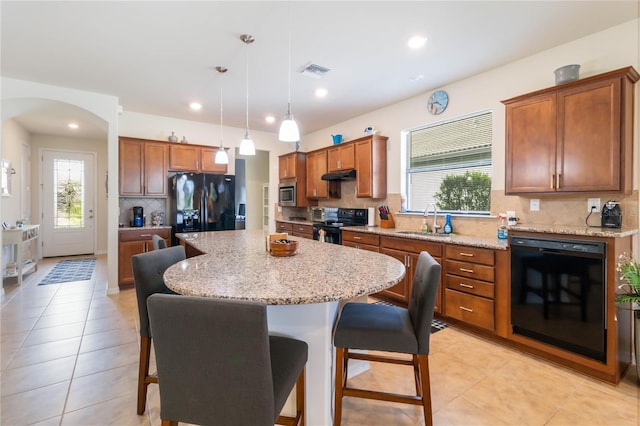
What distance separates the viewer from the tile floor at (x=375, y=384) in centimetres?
175

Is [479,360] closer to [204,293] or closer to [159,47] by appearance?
[204,293]

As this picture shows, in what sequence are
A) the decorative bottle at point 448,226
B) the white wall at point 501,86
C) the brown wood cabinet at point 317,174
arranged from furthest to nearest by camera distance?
the brown wood cabinet at point 317,174
the decorative bottle at point 448,226
the white wall at point 501,86

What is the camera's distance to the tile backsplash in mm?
4836

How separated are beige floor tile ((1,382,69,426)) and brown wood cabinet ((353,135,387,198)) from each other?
12.3 feet

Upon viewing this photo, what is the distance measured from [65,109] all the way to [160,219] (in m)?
1.96

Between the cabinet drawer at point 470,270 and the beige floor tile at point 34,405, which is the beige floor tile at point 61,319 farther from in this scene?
the cabinet drawer at point 470,270

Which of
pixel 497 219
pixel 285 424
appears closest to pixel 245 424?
pixel 285 424

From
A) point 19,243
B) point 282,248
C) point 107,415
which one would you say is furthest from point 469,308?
point 19,243

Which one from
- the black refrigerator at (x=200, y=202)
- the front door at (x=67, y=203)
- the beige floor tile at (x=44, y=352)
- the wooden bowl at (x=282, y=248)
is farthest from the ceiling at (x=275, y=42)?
the front door at (x=67, y=203)

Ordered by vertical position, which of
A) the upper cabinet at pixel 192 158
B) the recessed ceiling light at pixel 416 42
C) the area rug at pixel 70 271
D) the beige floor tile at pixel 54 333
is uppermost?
the recessed ceiling light at pixel 416 42

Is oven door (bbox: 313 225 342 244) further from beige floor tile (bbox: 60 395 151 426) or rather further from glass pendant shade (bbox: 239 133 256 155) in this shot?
beige floor tile (bbox: 60 395 151 426)

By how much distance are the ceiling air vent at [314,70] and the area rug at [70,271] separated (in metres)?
4.73

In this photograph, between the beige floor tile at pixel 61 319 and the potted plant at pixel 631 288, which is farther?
the beige floor tile at pixel 61 319

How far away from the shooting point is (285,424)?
4.35ft
